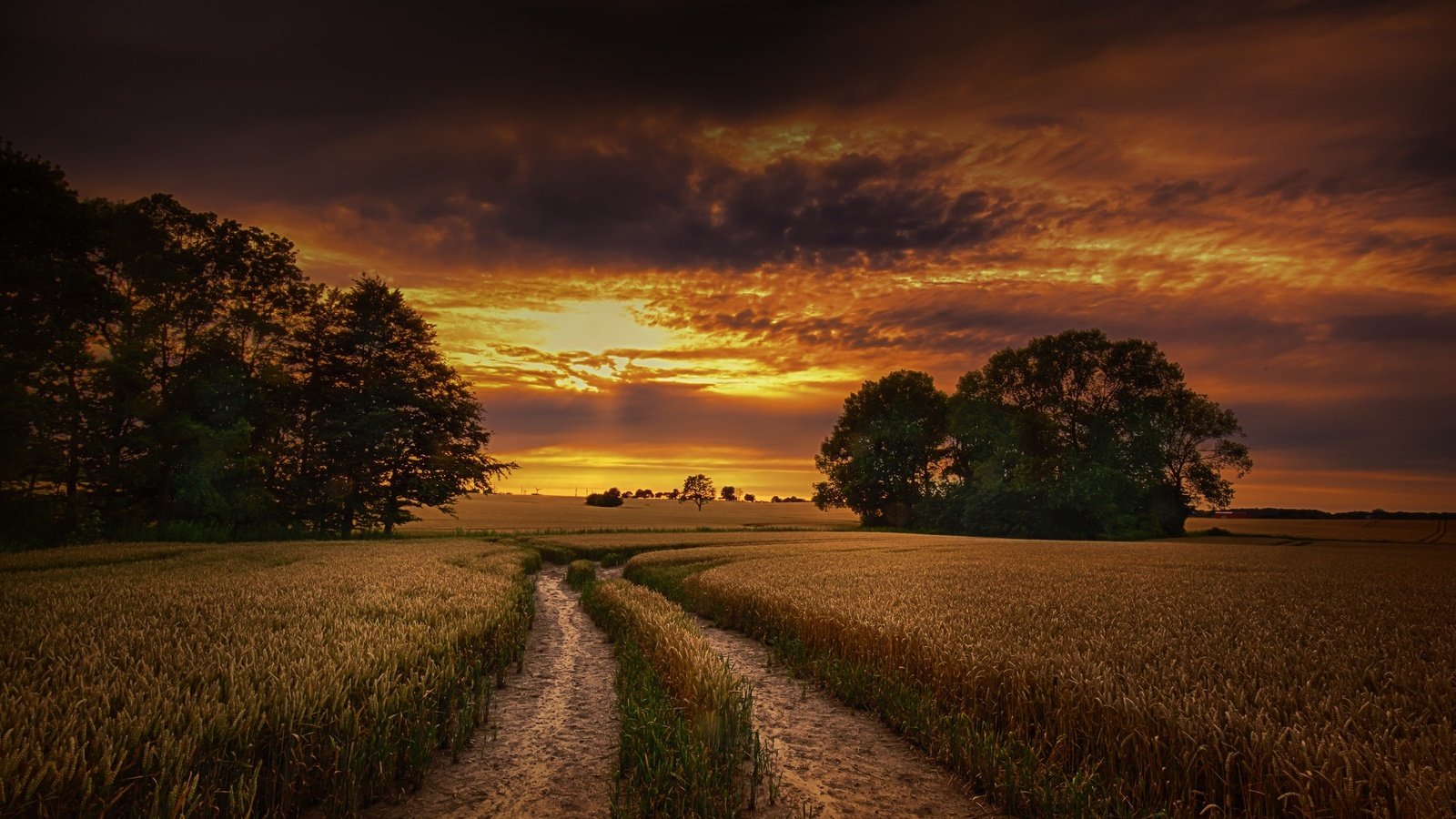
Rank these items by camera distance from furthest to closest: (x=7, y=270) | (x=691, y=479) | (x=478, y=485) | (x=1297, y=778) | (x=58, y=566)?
(x=691, y=479)
(x=478, y=485)
(x=7, y=270)
(x=58, y=566)
(x=1297, y=778)

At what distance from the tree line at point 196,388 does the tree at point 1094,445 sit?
45.9 meters

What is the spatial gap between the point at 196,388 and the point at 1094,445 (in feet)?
203

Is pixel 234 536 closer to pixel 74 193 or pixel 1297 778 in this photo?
pixel 74 193

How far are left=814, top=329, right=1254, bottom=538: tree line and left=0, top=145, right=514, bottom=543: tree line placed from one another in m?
43.4

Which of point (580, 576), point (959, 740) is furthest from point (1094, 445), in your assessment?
point (959, 740)

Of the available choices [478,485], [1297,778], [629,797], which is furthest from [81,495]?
[1297,778]

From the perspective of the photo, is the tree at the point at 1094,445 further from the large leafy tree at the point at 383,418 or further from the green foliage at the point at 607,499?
the green foliage at the point at 607,499

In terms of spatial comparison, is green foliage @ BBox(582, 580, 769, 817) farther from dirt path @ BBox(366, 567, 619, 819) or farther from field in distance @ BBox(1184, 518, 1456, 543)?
field in distance @ BBox(1184, 518, 1456, 543)

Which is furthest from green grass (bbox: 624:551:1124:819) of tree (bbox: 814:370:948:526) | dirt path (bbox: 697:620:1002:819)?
tree (bbox: 814:370:948:526)

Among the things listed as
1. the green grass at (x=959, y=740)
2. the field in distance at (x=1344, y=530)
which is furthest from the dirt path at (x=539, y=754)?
the field in distance at (x=1344, y=530)

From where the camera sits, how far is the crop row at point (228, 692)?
3633 mm

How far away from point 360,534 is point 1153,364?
64.5 meters

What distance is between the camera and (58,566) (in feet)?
48.9

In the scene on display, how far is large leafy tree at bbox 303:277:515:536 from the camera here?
36125mm
